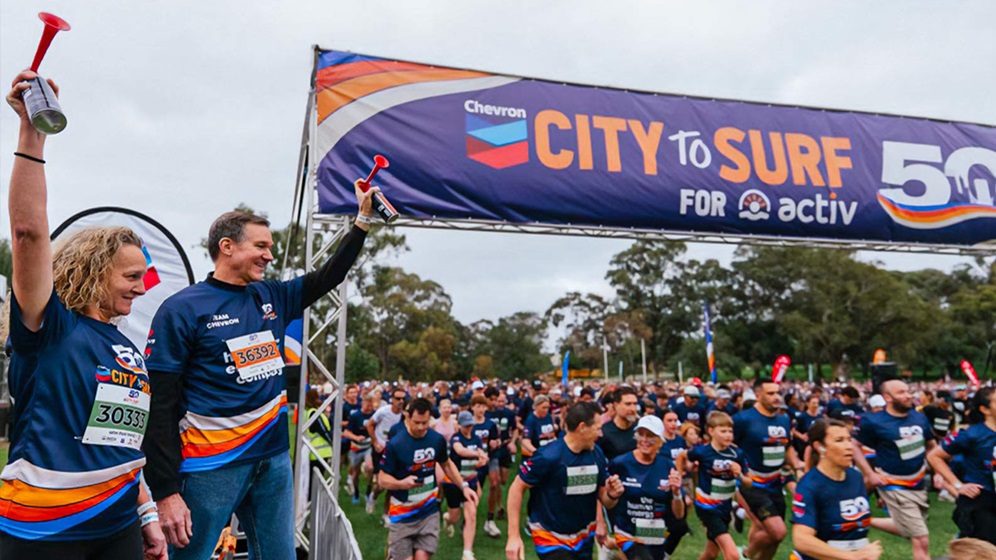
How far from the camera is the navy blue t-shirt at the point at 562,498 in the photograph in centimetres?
530

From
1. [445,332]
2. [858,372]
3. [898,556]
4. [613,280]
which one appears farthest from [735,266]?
[898,556]

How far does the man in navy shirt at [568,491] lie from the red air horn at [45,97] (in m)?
4.34

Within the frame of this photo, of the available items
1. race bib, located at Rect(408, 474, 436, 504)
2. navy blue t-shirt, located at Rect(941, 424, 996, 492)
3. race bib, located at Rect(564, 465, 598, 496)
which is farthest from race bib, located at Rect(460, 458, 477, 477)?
navy blue t-shirt, located at Rect(941, 424, 996, 492)

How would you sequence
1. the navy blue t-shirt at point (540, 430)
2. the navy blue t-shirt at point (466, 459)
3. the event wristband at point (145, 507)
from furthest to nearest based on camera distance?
the navy blue t-shirt at point (540, 430) < the navy blue t-shirt at point (466, 459) < the event wristband at point (145, 507)

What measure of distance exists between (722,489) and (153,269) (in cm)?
→ 600

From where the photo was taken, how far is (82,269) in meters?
2.07

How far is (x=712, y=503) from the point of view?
732 centimetres

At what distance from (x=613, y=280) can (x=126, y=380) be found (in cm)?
7410

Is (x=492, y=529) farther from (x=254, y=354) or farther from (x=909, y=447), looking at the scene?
(x=254, y=354)

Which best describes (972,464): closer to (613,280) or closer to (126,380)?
(126,380)

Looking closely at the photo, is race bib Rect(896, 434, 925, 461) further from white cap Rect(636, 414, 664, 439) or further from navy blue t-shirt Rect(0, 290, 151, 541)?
navy blue t-shirt Rect(0, 290, 151, 541)

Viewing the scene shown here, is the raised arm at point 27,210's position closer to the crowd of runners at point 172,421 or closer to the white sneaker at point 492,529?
the crowd of runners at point 172,421

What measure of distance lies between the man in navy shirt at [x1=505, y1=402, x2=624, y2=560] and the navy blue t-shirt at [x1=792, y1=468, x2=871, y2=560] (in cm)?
136

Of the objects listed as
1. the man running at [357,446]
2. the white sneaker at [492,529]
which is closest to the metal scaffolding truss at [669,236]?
the white sneaker at [492,529]
